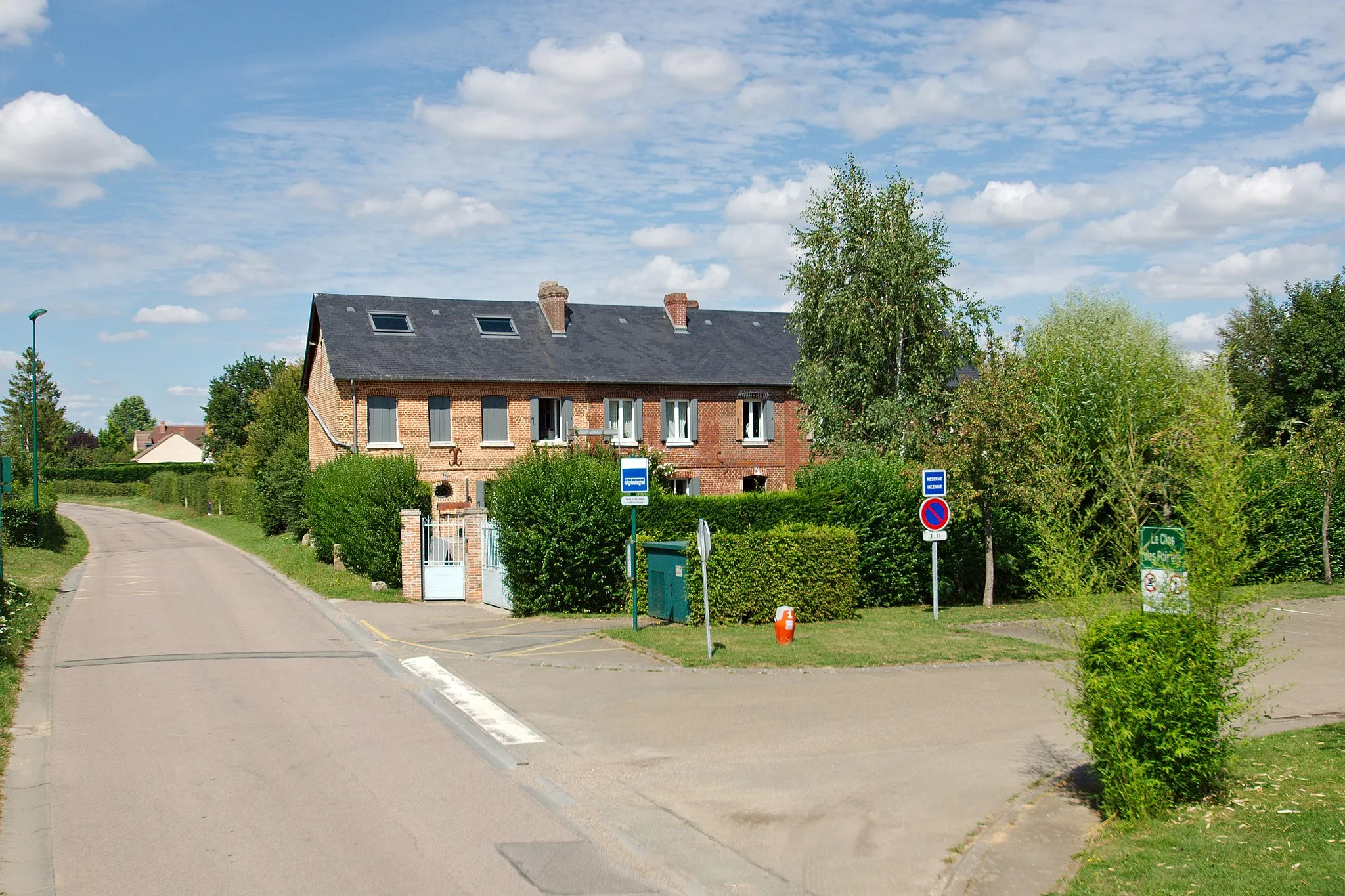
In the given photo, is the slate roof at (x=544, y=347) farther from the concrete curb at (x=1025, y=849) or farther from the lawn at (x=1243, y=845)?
the lawn at (x=1243, y=845)

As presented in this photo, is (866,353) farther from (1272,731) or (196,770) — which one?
(196,770)

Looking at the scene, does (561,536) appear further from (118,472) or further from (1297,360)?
(118,472)

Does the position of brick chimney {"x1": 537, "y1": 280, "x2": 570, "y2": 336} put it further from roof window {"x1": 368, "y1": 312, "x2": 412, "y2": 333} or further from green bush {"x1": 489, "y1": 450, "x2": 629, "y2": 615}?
green bush {"x1": 489, "y1": 450, "x2": 629, "y2": 615}

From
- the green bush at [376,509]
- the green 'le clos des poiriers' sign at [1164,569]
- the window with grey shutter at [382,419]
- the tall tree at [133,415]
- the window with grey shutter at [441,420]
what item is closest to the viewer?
the green 'le clos des poiriers' sign at [1164,569]

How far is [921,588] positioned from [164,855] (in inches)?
686

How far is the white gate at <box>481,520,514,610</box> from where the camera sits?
2138 cm

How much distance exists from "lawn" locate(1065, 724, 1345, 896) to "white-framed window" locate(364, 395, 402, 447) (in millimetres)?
30049

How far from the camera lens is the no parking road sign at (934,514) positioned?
19.1 metres

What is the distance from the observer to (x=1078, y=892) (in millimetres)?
6164

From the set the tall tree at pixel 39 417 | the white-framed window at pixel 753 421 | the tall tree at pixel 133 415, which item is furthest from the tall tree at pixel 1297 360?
the tall tree at pixel 133 415

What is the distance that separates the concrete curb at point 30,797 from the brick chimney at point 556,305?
25341 mm

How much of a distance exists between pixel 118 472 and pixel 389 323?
55.9 meters

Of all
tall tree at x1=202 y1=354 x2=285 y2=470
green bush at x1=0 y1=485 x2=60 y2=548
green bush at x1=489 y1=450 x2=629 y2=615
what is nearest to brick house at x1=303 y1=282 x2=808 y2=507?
green bush at x1=0 y1=485 x2=60 y2=548

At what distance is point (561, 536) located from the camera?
20.4 metres
